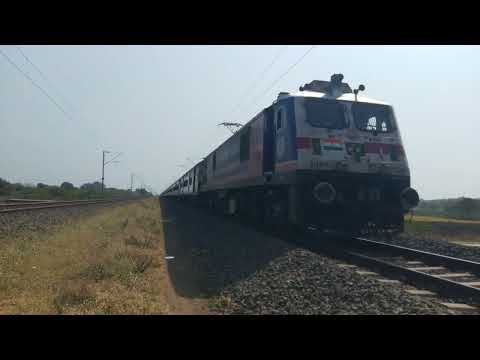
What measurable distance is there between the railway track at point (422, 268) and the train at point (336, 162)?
64cm

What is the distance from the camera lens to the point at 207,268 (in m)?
6.68

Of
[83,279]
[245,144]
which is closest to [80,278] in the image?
[83,279]

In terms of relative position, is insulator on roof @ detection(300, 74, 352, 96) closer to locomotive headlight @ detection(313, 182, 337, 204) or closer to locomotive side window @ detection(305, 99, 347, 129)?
locomotive side window @ detection(305, 99, 347, 129)

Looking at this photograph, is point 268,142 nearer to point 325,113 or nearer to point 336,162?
point 325,113

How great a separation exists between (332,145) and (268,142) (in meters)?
2.26

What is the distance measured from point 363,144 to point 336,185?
1.32m

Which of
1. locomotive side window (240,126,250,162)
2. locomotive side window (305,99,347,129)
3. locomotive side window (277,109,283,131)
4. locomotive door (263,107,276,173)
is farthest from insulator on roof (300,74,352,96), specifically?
locomotive side window (240,126,250,162)

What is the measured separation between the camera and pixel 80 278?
593cm

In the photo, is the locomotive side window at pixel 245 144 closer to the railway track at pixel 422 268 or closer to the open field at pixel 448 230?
the railway track at pixel 422 268

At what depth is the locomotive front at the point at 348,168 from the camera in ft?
26.6

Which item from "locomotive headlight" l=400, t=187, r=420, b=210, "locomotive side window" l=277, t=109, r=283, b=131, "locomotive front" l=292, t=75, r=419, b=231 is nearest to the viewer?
"locomotive front" l=292, t=75, r=419, b=231

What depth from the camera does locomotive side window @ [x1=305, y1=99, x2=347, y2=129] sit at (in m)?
8.70

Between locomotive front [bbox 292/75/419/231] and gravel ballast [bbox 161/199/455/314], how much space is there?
1.56m
